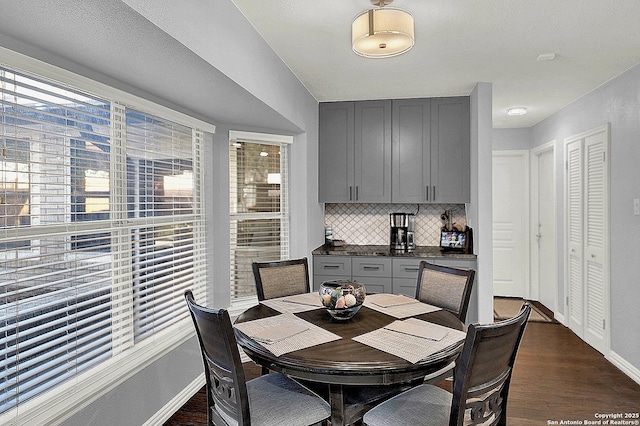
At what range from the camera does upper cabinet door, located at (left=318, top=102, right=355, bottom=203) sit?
4.59 metres

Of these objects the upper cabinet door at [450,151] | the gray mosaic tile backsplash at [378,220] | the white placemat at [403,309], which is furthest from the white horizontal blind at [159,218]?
the upper cabinet door at [450,151]

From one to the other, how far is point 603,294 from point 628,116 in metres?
1.59

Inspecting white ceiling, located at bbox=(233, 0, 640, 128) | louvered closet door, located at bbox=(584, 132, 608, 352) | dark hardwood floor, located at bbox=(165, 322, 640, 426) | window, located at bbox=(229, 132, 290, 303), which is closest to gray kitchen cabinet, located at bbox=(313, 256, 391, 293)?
window, located at bbox=(229, 132, 290, 303)

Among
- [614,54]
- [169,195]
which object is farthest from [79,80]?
[614,54]

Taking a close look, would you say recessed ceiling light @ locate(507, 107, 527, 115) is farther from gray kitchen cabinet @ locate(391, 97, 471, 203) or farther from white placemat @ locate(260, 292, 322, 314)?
white placemat @ locate(260, 292, 322, 314)

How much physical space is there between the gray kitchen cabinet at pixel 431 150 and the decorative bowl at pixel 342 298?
2463 mm

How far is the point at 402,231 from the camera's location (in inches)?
183

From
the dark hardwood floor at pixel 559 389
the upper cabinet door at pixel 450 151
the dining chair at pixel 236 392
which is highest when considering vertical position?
the upper cabinet door at pixel 450 151

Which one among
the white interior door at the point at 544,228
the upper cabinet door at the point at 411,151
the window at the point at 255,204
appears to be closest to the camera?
the window at the point at 255,204

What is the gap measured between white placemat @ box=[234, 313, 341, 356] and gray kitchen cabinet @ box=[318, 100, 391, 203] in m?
2.45

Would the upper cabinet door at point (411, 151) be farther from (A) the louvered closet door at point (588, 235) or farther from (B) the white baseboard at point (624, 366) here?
(B) the white baseboard at point (624, 366)

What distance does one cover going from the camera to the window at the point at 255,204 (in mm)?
3822

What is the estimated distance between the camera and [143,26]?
1.61 metres

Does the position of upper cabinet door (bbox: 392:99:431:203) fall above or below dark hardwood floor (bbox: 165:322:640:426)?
above
